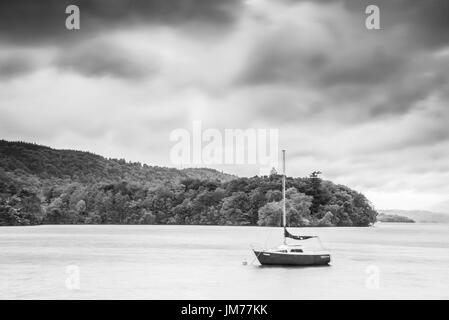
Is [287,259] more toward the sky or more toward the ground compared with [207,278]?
more toward the sky

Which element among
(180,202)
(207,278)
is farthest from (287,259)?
(180,202)

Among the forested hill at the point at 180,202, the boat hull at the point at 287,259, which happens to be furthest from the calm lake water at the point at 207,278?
the forested hill at the point at 180,202

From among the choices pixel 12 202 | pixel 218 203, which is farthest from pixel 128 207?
pixel 12 202

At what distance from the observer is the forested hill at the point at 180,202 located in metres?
147

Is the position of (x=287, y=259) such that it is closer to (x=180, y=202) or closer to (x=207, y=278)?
(x=207, y=278)

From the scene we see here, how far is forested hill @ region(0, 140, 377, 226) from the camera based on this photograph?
14662 cm

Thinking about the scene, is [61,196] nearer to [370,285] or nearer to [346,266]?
[346,266]

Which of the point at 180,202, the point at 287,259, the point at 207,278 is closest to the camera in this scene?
the point at 207,278

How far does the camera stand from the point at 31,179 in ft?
621

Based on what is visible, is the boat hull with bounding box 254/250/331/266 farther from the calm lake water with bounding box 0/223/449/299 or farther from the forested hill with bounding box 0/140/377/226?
the forested hill with bounding box 0/140/377/226

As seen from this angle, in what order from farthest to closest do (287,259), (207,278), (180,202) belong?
(180,202)
(287,259)
(207,278)

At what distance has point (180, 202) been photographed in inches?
6880

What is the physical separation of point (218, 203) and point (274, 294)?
5151 inches
